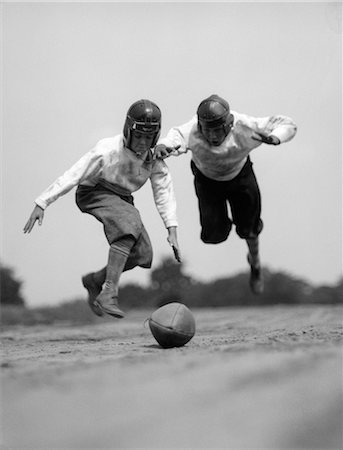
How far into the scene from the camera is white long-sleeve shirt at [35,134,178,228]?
6277 mm

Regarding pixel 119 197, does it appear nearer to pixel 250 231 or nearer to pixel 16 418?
pixel 250 231

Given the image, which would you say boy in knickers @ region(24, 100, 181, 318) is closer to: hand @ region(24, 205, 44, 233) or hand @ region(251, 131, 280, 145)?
hand @ region(24, 205, 44, 233)

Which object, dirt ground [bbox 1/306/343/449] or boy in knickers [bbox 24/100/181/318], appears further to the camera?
boy in knickers [bbox 24/100/181/318]

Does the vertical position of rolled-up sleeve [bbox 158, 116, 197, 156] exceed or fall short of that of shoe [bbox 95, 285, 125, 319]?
it exceeds it

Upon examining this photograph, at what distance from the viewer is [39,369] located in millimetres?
4102

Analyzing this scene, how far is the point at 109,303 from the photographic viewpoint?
20.3ft

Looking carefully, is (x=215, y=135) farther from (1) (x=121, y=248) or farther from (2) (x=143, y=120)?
(1) (x=121, y=248)

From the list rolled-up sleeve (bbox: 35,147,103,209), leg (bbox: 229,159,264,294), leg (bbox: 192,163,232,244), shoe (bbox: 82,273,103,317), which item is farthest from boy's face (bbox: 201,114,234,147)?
shoe (bbox: 82,273,103,317)

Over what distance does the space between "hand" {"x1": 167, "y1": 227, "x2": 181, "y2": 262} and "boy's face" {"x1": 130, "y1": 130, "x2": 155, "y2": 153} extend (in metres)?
0.79

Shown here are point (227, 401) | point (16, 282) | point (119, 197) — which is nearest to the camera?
point (227, 401)

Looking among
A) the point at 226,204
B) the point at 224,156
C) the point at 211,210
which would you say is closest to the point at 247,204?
the point at 226,204

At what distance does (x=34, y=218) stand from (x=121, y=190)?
0.88m

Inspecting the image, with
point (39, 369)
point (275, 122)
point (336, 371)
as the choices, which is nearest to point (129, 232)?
point (275, 122)

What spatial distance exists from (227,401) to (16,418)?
0.98 m
